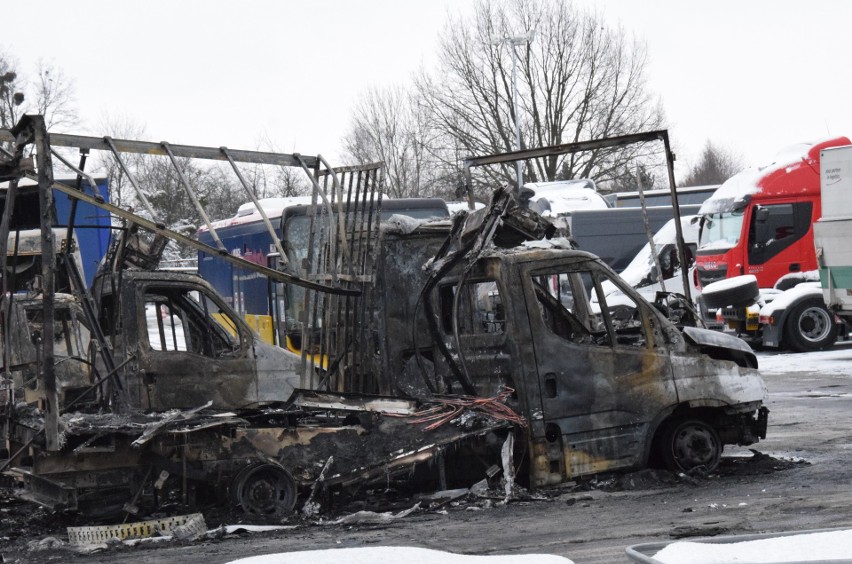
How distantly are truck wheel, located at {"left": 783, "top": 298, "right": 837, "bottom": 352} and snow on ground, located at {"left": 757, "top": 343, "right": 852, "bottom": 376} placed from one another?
0.93 feet

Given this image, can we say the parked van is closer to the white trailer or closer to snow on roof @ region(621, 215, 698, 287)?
snow on roof @ region(621, 215, 698, 287)

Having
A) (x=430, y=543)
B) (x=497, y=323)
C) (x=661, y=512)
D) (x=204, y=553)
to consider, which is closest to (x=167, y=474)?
(x=204, y=553)

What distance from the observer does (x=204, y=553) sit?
21.9ft

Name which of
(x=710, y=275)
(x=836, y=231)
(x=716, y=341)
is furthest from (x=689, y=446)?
(x=710, y=275)

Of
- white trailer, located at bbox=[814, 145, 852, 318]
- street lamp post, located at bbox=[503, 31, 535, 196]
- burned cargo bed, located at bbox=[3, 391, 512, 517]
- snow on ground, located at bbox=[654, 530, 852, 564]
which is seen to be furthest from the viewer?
street lamp post, located at bbox=[503, 31, 535, 196]

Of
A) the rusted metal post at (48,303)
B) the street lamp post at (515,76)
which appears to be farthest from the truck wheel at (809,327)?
the street lamp post at (515,76)

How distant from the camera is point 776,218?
73.9ft

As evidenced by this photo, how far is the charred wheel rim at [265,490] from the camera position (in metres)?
7.59

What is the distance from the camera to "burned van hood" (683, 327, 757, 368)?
8609 mm

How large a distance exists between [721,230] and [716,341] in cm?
1552

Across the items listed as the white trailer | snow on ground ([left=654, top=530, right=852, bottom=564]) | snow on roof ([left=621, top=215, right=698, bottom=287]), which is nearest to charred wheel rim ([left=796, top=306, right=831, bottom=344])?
the white trailer

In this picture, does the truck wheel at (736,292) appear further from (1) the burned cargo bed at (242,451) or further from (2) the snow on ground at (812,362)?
(1) the burned cargo bed at (242,451)

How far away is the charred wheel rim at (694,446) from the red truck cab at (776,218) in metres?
14.8

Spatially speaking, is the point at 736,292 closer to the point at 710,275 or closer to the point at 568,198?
the point at 710,275
